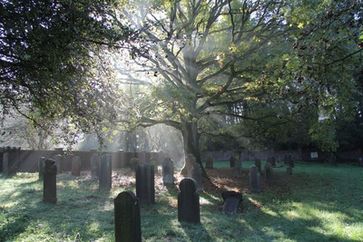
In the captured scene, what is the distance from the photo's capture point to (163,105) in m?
15.2

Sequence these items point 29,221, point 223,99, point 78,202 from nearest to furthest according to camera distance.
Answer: point 29,221, point 78,202, point 223,99

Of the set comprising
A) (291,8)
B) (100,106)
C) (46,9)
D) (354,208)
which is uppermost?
(291,8)

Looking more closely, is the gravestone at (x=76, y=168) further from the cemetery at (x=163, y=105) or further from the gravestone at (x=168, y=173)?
the gravestone at (x=168, y=173)

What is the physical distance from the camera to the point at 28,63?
6055 millimetres

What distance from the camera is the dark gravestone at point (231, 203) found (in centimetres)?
1119

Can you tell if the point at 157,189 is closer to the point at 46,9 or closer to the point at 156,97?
the point at 156,97

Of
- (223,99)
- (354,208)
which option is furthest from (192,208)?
(223,99)

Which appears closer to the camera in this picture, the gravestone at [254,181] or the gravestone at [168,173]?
the gravestone at [254,181]

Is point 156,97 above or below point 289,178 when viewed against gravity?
above

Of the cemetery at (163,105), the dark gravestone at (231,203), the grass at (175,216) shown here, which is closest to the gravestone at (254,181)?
the cemetery at (163,105)

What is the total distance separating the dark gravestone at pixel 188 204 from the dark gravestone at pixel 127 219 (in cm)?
290

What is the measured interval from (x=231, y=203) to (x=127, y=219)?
5782 millimetres

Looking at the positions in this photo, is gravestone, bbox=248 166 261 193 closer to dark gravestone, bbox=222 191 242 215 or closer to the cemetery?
the cemetery

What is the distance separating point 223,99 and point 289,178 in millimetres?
5446
